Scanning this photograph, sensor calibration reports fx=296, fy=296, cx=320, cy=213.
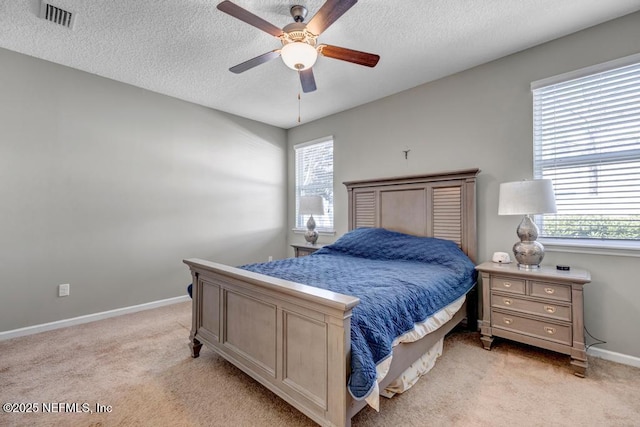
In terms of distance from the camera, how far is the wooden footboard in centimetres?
133

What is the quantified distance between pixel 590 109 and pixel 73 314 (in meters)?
5.15

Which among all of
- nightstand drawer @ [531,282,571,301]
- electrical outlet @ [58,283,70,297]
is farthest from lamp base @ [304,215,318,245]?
electrical outlet @ [58,283,70,297]

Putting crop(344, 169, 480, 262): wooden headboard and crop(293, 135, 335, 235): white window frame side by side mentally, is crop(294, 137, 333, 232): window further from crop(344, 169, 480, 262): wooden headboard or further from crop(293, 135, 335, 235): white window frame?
crop(344, 169, 480, 262): wooden headboard

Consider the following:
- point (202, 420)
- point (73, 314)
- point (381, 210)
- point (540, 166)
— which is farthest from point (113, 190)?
point (540, 166)

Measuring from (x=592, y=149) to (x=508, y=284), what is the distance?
4.25 feet

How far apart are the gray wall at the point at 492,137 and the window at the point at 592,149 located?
0.10 metres

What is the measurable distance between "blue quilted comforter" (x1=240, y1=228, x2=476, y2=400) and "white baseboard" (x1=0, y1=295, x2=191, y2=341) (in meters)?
1.89

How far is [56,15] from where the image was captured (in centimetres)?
222

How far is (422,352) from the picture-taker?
6.50 feet

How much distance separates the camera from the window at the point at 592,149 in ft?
7.39

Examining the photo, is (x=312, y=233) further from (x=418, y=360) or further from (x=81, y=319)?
(x=81, y=319)

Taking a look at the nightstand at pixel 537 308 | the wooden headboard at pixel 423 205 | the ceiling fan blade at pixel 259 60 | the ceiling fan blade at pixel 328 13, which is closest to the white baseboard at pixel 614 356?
the nightstand at pixel 537 308

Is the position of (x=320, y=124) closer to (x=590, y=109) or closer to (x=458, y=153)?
(x=458, y=153)

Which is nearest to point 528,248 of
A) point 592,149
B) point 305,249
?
point 592,149
